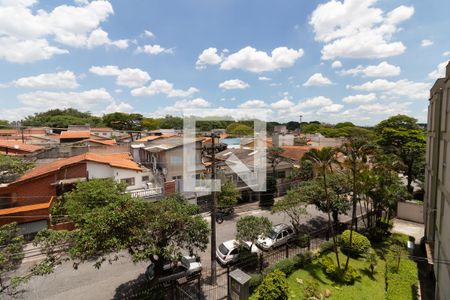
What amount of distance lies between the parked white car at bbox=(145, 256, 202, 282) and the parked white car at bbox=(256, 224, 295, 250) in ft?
14.0

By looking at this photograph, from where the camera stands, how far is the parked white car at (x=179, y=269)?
1152 cm

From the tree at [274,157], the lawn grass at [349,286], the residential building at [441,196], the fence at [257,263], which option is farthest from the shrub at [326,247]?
the tree at [274,157]

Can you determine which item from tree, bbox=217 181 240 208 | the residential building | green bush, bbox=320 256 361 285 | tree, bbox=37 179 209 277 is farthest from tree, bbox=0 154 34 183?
the residential building

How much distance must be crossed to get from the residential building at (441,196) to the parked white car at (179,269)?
1023 centimetres

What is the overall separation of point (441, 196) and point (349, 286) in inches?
255

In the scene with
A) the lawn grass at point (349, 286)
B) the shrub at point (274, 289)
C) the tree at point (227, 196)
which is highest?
the tree at point (227, 196)

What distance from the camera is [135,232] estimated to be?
8.45 m

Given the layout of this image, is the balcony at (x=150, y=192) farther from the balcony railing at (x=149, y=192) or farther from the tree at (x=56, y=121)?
the tree at (x=56, y=121)

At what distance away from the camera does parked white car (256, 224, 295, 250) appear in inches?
577

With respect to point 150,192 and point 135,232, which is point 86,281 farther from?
point 150,192

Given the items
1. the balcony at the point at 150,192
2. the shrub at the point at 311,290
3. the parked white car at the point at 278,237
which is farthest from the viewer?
the balcony at the point at 150,192

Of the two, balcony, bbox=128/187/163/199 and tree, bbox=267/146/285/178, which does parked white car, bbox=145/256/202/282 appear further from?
tree, bbox=267/146/285/178

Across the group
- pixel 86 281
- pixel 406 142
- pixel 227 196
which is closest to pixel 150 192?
pixel 227 196

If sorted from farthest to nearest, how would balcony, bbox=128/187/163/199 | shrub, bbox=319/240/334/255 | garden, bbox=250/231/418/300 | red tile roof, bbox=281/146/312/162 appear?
red tile roof, bbox=281/146/312/162 < balcony, bbox=128/187/163/199 < shrub, bbox=319/240/334/255 < garden, bbox=250/231/418/300
